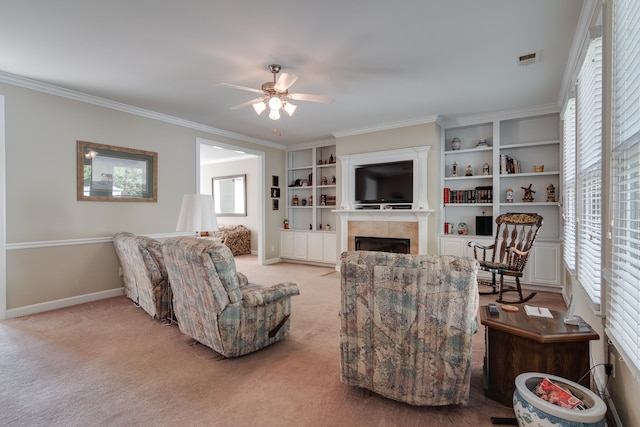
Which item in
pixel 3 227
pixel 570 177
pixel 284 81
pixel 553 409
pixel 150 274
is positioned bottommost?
pixel 553 409

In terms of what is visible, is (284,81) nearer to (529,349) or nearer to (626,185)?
(626,185)

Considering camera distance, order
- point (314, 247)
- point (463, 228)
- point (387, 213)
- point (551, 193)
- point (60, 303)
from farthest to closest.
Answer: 1. point (314, 247)
2. point (387, 213)
3. point (463, 228)
4. point (551, 193)
5. point (60, 303)

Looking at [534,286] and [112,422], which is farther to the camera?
[534,286]

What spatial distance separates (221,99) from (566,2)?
142 inches

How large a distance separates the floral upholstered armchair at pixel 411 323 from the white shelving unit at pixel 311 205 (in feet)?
14.7

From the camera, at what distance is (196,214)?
3.30 meters

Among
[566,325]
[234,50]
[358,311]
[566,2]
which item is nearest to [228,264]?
[358,311]

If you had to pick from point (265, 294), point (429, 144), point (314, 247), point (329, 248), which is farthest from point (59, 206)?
point (429, 144)

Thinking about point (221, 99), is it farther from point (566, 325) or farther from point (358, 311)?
point (566, 325)

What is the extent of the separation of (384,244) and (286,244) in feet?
7.92

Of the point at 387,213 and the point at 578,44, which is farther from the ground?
the point at 578,44

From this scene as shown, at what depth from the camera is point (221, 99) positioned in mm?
4168

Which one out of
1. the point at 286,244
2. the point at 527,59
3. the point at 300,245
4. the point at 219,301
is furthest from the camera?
the point at 286,244

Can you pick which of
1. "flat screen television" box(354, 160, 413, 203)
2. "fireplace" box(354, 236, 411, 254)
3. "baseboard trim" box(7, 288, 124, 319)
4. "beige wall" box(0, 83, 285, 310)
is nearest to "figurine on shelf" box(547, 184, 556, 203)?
"flat screen television" box(354, 160, 413, 203)
